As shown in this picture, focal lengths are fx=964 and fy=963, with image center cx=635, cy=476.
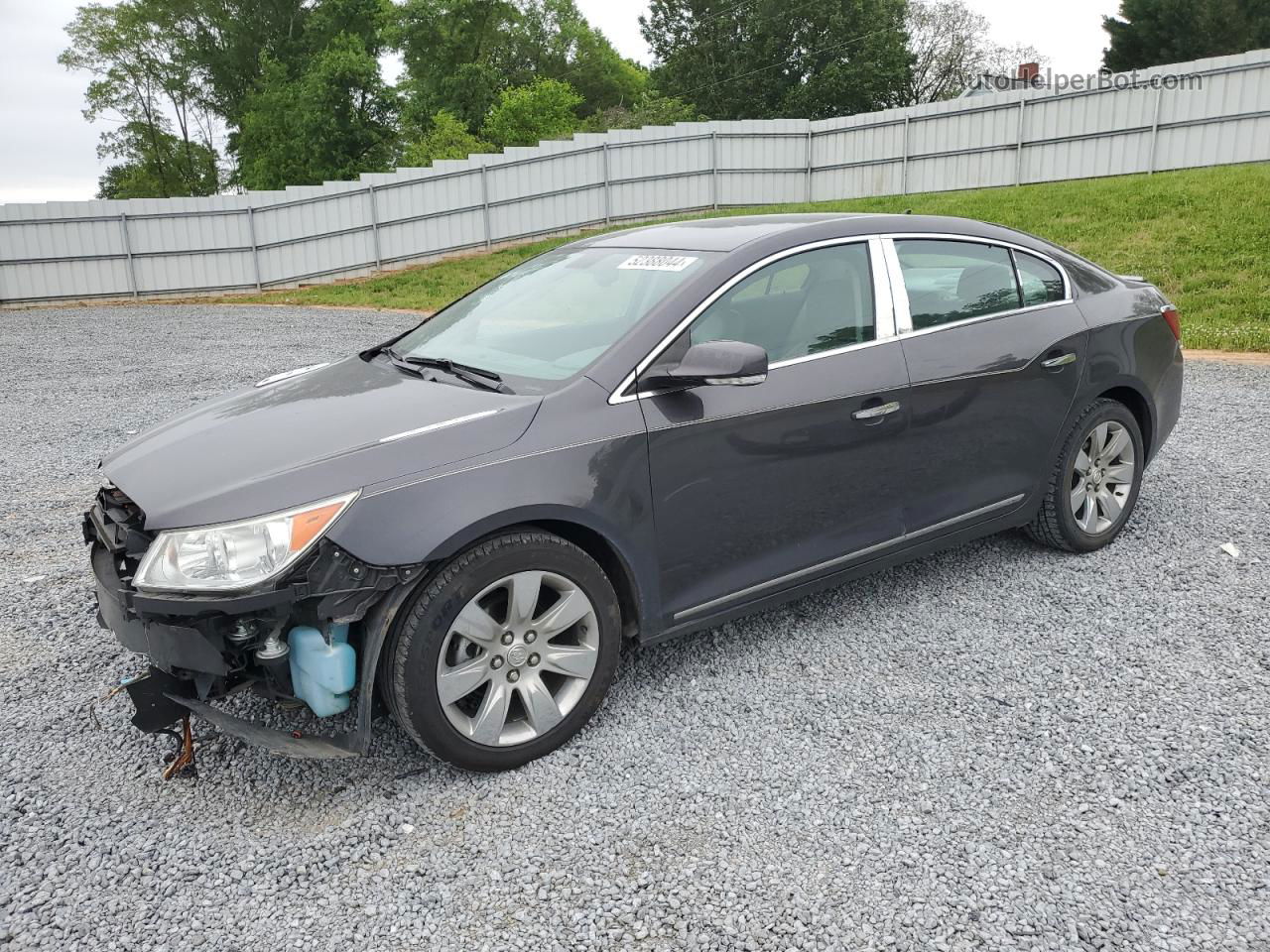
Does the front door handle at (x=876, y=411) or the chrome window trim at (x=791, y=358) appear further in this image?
the front door handle at (x=876, y=411)

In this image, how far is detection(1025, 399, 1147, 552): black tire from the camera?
436 cm

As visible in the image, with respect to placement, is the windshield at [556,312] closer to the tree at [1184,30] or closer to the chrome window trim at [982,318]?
the chrome window trim at [982,318]

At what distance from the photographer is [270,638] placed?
2.67 meters

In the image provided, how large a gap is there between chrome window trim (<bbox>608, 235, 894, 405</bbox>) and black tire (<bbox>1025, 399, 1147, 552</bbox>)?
123 centimetres

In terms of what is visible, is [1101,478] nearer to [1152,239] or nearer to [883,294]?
[883,294]

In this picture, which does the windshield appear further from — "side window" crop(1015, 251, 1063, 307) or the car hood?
"side window" crop(1015, 251, 1063, 307)

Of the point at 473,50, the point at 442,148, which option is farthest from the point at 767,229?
the point at 473,50

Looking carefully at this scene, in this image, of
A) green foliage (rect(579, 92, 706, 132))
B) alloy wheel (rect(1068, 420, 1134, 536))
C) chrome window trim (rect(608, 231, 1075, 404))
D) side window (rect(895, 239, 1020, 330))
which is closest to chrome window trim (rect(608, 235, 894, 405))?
chrome window trim (rect(608, 231, 1075, 404))

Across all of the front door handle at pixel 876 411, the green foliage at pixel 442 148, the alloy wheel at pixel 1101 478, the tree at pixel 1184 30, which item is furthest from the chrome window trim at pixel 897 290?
the tree at pixel 1184 30

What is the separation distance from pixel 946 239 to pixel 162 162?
54.7 meters

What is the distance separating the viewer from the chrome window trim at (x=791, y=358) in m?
3.13

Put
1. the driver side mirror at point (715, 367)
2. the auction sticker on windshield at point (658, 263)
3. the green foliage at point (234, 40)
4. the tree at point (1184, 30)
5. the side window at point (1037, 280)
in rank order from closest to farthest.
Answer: the driver side mirror at point (715, 367)
the auction sticker on windshield at point (658, 263)
the side window at point (1037, 280)
the tree at point (1184, 30)
the green foliage at point (234, 40)

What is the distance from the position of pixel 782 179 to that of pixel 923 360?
63.5ft

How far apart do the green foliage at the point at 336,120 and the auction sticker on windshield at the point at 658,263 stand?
35.5 m
